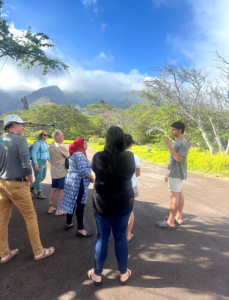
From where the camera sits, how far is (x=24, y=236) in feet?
9.24

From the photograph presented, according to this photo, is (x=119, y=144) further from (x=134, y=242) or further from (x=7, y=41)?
(x=7, y=41)

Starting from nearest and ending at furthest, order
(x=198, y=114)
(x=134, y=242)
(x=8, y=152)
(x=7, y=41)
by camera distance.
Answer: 1. (x=8, y=152)
2. (x=134, y=242)
3. (x=7, y=41)
4. (x=198, y=114)

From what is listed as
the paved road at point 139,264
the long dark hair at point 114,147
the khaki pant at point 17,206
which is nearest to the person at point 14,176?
the khaki pant at point 17,206

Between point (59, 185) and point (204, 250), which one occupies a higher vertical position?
point (59, 185)

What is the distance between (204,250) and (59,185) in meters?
2.86

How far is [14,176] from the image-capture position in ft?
6.75

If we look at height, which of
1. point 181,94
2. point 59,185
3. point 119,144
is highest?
point 181,94

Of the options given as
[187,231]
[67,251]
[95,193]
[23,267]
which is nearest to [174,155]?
[187,231]

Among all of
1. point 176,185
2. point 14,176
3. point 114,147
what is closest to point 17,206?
point 14,176

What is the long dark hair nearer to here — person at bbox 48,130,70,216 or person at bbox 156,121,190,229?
person at bbox 156,121,190,229

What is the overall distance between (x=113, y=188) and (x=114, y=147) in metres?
0.41

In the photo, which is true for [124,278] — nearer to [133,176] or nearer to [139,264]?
[139,264]

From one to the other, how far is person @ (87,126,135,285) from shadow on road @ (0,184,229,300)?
1.57 feet

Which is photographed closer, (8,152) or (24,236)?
(8,152)
